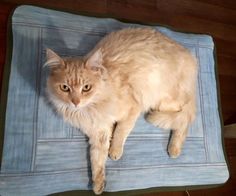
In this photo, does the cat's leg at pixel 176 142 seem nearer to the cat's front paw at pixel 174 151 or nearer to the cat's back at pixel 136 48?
the cat's front paw at pixel 174 151

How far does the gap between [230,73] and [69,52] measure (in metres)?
1.14

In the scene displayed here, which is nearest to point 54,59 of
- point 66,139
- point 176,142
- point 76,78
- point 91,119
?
point 76,78

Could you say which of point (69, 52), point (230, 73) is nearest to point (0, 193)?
point (69, 52)

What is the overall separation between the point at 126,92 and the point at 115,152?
0.29 m

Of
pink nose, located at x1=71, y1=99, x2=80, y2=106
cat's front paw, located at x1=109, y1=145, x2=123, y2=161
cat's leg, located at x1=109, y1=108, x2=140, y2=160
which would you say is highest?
pink nose, located at x1=71, y1=99, x2=80, y2=106

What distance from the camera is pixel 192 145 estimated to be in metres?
1.43

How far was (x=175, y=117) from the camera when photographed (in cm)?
129

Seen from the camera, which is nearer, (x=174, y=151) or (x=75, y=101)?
A: (x=75, y=101)

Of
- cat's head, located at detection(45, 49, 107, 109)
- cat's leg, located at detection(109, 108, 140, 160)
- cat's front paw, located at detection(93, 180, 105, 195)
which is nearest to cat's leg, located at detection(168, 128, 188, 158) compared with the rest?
cat's leg, located at detection(109, 108, 140, 160)

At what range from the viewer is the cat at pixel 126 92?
107 centimetres

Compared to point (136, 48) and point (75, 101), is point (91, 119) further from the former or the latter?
point (136, 48)

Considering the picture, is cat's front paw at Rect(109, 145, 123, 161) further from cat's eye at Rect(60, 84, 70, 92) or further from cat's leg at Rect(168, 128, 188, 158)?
cat's eye at Rect(60, 84, 70, 92)

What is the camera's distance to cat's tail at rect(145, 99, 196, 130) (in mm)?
1292

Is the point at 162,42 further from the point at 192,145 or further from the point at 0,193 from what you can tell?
the point at 0,193
